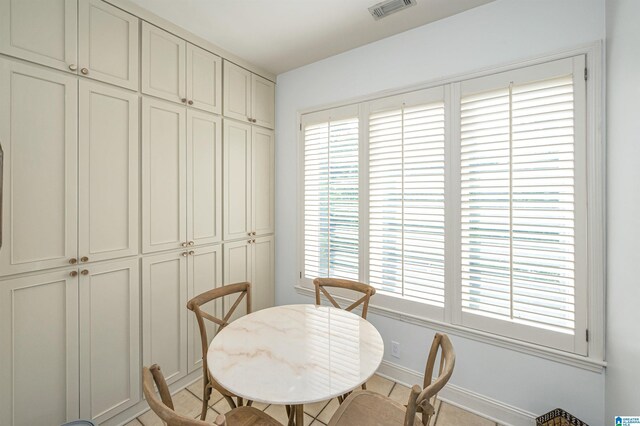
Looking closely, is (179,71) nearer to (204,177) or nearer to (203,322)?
(204,177)

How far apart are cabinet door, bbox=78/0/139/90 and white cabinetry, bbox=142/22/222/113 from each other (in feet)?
0.27

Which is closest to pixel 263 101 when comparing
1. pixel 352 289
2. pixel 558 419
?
pixel 352 289

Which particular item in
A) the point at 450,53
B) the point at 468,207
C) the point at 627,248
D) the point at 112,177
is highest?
the point at 450,53

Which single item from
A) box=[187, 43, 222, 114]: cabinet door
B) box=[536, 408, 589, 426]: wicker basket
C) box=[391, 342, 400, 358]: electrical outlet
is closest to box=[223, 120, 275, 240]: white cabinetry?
box=[187, 43, 222, 114]: cabinet door

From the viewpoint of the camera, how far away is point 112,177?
1819 mm

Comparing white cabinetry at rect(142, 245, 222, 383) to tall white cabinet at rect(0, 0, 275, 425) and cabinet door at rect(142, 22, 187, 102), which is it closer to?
tall white cabinet at rect(0, 0, 275, 425)

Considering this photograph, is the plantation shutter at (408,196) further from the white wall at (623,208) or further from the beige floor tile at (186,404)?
the beige floor tile at (186,404)

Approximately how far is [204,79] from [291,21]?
33.5 inches

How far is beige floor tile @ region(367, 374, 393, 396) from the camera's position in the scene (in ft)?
7.23

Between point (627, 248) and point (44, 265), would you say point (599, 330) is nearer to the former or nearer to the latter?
point (627, 248)

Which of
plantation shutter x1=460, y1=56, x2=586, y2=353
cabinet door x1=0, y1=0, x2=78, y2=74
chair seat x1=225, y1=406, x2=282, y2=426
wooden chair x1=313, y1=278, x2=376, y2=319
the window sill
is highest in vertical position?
cabinet door x1=0, y1=0, x2=78, y2=74


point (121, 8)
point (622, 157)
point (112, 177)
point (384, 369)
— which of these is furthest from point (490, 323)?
point (121, 8)

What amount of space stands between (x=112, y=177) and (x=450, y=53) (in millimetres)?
2505

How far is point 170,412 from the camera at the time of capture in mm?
853
